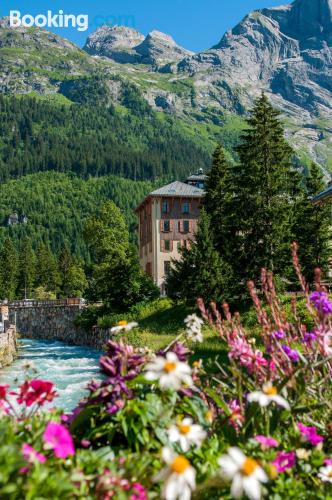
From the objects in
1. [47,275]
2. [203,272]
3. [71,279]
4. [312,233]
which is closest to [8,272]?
[47,275]

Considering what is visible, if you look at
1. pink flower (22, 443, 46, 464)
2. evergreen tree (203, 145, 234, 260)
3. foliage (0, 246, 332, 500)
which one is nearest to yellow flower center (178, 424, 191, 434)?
foliage (0, 246, 332, 500)

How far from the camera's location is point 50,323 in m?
52.2

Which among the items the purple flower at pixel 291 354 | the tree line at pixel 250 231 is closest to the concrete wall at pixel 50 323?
the tree line at pixel 250 231

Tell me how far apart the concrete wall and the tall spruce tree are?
15.1 m

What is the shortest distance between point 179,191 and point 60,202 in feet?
421

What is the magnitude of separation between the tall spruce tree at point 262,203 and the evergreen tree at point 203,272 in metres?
1.15

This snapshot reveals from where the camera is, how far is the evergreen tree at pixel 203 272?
3028cm

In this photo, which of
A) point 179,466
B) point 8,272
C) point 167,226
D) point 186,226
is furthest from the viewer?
point 8,272

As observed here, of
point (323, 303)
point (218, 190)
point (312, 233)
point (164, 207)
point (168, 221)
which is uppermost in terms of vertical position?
point (164, 207)

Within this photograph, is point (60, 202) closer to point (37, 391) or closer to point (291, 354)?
point (291, 354)

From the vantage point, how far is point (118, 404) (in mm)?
3727

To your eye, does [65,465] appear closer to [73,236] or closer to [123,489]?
[123,489]

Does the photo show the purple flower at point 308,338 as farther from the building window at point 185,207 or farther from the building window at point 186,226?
the building window at point 185,207

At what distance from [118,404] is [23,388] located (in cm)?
66
